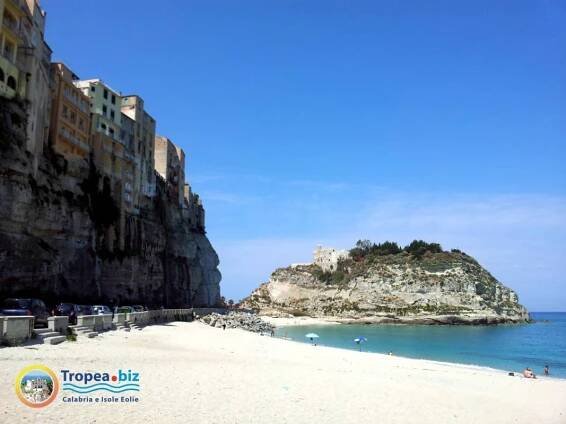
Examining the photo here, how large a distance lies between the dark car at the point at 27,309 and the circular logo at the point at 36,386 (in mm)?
10330

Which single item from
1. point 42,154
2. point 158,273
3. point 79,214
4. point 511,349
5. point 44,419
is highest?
point 42,154

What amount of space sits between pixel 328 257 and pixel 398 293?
37856mm

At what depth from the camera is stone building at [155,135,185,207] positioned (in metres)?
82.1

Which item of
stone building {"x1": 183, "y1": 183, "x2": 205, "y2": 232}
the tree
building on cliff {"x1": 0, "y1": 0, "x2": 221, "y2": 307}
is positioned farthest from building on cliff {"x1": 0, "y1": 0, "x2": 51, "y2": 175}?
the tree

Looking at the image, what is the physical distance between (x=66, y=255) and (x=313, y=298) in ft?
364

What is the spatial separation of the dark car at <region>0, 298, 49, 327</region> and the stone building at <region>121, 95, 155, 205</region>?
38989 millimetres

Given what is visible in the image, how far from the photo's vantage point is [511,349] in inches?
2512

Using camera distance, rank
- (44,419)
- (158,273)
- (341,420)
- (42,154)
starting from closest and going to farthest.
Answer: (44,419) < (341,420) < (42,154) < (158,273)

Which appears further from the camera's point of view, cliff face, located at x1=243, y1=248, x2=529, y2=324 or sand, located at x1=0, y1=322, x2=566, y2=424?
cliff face, located at x1=243, y1=248, x2=529, y2=324

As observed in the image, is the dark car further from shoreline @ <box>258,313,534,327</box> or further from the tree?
the tree

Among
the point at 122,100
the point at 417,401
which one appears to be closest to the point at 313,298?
the point at 122,100

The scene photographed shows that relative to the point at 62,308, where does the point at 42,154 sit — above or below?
above

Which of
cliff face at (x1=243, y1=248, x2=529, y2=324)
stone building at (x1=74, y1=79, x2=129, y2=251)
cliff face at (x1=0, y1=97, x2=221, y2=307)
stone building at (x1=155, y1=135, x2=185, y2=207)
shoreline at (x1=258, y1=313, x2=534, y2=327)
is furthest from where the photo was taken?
cliff face at (x1=243, y1=248, x2=529, y2=324)

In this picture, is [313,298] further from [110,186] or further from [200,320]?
[110,186]
